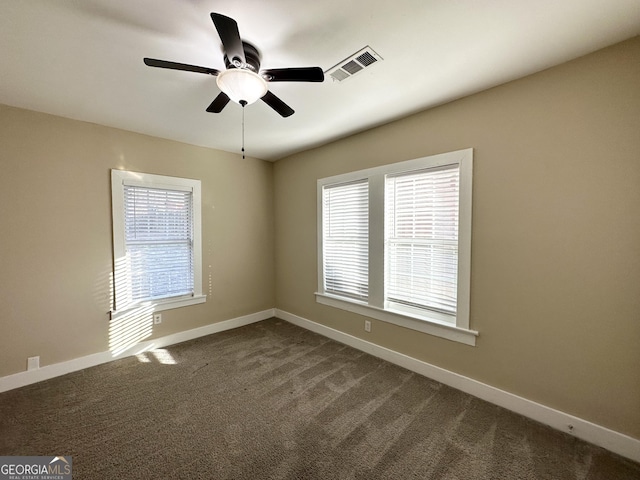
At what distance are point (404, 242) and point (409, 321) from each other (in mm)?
818

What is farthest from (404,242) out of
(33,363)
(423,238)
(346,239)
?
(33,363)

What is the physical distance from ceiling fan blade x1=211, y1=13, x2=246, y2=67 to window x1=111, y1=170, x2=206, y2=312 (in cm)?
235

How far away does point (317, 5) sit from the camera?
1319 mm

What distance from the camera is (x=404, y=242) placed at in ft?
8.89

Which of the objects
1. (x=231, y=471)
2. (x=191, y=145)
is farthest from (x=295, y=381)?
(x=191, y=145)

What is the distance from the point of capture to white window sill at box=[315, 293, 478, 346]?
2.28m

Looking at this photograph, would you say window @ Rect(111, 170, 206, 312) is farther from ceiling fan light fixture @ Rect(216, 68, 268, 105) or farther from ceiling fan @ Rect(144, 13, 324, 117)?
ceiling fan light fixture @ Rect(216, 68, 268, 105)

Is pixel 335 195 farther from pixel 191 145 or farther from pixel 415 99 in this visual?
pixel 191 145

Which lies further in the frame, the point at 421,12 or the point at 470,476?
the point at 470,476

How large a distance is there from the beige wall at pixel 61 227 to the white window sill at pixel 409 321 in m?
1.97

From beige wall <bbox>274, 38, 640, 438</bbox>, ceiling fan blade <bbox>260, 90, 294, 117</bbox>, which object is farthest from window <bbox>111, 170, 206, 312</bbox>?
beige wall <bbox>274, 38, 640, 438</bbox>

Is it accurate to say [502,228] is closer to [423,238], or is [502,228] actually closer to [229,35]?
[423,238]

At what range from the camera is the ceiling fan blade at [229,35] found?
1122mm

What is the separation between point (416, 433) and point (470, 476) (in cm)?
37
